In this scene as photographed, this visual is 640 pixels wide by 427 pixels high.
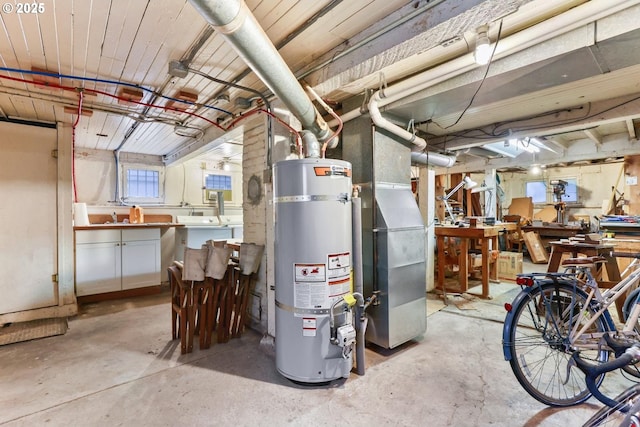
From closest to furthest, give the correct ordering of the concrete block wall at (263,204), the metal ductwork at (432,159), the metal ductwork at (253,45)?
1. the metal ductwork at (253,45)
2. the concrete block wall at (263,204)
3. the metal ductwork at (432,159)

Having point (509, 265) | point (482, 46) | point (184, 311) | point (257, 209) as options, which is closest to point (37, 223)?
point (184, 311)

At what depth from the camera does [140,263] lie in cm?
448

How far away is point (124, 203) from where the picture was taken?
17.1ft

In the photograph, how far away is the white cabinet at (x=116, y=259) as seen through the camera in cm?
400

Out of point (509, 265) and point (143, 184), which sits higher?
point (143, 184)

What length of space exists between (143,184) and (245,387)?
15.5 feet

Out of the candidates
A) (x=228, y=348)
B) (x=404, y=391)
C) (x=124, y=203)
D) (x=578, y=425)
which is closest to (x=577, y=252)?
(x=578, y=425)

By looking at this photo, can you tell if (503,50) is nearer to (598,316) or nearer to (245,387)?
(598,316)

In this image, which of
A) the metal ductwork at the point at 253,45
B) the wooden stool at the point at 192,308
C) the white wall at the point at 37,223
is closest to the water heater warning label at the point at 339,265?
the metal ductwork at the point at 253,45

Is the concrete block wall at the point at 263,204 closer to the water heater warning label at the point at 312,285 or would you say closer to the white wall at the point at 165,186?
the water heater warning label at the point at 312,285

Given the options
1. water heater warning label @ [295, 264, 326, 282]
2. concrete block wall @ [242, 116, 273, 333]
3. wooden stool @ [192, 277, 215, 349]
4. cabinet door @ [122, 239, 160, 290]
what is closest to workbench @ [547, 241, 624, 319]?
water heater warning label @ [295, 264, 326, 282]

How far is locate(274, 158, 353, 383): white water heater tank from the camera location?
203 cm

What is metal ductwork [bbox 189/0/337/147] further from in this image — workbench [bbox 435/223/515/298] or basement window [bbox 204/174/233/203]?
basement window [bbox 204/174/233/203]

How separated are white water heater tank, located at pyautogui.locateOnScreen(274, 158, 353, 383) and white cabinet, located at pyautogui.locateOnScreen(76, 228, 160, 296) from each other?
3.39 m
